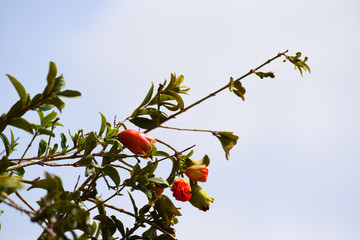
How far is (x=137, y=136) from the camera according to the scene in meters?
1.33

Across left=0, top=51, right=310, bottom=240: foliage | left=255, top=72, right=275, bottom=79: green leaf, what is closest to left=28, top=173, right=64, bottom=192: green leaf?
left=0, top=51, right=310, bottom=240: foliage

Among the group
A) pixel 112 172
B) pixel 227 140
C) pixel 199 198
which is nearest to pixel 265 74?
pixel 227 140

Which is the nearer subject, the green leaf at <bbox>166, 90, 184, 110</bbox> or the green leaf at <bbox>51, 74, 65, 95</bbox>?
the green leaf at <bbox>51, 74, 65, 95</bbox>

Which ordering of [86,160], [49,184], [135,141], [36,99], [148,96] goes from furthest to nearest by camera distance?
[148,96]
[135,141]
[86,160]
[36,99]
[49,184]

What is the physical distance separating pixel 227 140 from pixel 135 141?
0.32 m

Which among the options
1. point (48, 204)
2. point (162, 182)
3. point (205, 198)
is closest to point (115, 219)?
point (162, 182)

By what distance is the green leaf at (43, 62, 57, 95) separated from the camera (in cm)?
103

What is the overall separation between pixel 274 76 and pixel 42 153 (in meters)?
0.85

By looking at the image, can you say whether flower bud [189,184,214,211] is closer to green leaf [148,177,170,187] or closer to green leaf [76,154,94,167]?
green leaf [148,177,170,187]

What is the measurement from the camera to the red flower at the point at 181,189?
53.9 inches

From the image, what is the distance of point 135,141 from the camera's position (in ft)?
4.35

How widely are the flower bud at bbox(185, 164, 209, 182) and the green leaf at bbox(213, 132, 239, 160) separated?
0.09 m

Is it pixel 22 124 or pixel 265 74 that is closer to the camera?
pixel 22 124

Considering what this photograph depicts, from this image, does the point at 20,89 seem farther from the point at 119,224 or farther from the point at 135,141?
the point at 119,224
